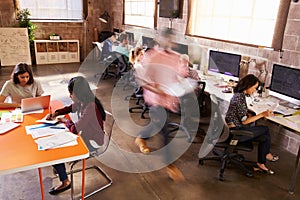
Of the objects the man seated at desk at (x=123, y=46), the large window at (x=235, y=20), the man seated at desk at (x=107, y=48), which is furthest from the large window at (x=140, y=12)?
the large window at (x=235, y=20)

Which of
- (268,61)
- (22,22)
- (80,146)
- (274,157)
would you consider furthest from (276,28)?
(22,22)

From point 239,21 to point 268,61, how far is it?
3.13 feet

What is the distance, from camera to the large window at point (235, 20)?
3.84 m

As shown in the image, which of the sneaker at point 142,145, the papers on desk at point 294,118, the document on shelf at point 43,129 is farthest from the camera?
the sneaker at point 142,145

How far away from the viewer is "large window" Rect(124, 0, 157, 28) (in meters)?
6.72

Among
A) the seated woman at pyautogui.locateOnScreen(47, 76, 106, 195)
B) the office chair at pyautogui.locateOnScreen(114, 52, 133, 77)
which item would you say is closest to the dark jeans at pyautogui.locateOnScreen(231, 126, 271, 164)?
the seated woman at pyautogui.locateOnScreen(47, 76, 106, 195)

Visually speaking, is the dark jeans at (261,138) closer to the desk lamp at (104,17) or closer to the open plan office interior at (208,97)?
the open plan office interior at (208,97)

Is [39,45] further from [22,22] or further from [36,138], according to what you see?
[36,138]

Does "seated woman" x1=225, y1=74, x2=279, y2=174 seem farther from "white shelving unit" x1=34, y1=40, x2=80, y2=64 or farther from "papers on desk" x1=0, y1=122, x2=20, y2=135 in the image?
"white shelving unit" x1=34, y1=40, x2=80, y2=64

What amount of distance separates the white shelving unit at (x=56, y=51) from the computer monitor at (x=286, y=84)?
6678 millimetres

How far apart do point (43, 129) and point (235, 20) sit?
3.49 meters

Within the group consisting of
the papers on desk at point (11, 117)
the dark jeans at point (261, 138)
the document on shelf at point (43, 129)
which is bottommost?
the dark jeans at point (261, 138)

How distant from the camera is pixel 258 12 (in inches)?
156

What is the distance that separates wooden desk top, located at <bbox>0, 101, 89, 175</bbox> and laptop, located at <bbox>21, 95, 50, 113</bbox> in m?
0.47
